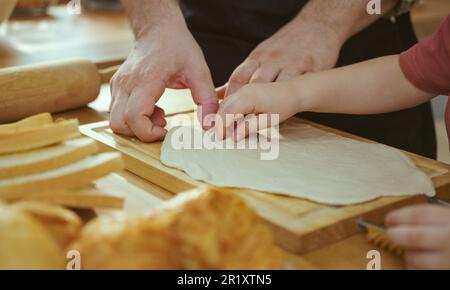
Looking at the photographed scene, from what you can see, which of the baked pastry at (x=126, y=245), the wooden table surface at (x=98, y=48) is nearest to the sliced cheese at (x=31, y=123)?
the wooden table surface at (x=98, y=48)

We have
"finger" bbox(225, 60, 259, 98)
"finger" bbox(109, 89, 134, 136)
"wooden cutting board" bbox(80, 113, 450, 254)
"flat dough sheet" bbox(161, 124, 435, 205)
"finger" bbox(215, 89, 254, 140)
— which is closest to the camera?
"wooden cutting board" bbox(80, 113, 450, 254)

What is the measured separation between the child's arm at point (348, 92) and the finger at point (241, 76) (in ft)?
0.50

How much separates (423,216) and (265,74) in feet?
2.25

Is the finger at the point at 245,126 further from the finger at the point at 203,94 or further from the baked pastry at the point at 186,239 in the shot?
the baked pastry at the point at 186,239

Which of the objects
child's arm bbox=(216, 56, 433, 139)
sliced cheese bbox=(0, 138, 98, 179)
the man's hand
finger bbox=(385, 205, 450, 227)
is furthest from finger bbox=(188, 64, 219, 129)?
finger bbox=(385, 205, 450, 227)

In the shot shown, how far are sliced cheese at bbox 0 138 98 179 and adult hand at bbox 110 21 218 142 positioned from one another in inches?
10.9

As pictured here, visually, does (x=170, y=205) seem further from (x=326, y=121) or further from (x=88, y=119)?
(x=326, y=121)

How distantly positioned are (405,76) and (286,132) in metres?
0.27

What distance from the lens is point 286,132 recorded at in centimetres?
124

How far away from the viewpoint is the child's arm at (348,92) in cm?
116

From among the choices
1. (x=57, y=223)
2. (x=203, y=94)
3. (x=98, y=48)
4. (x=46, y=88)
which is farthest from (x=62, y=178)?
(x=98, y=48)

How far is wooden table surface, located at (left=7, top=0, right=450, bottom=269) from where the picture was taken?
0.76 m

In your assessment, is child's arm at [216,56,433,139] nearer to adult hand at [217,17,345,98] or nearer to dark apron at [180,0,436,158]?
adult hand at [217,17,345,98]

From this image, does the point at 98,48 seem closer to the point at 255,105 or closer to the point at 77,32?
the point at 77,32
